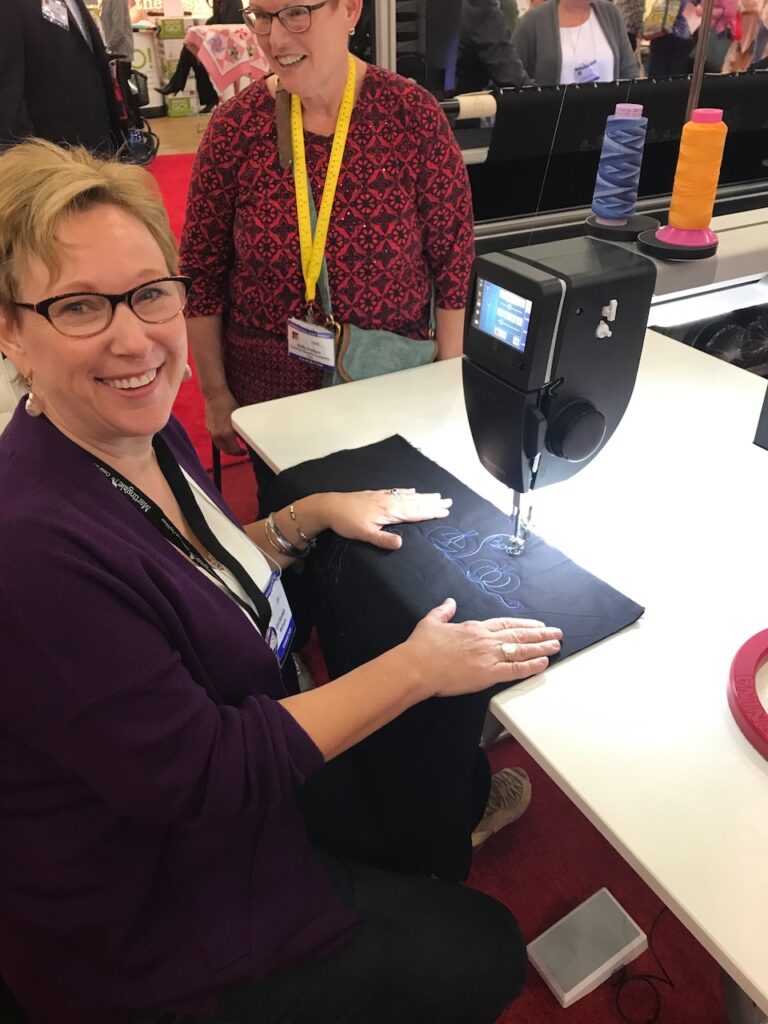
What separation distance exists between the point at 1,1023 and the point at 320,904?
1.29 feet

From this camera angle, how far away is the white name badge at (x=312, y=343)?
164 centimetres

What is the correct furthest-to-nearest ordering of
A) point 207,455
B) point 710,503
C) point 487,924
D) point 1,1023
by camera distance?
point 207,455 < point 710,503 < point 487,924 < point 1,1023

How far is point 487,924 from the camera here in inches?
42.4

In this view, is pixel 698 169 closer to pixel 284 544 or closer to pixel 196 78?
pixel 284 544

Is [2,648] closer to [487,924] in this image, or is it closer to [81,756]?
[81,756]

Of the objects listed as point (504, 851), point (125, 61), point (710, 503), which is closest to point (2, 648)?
point (710, 503)

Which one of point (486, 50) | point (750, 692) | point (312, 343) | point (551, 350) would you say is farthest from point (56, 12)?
point (750, 692)

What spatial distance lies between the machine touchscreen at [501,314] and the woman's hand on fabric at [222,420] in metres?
0.99

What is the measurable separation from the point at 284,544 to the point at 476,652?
461 millimetres

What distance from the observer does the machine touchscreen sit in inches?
37.8

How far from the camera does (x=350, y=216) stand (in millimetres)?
1581

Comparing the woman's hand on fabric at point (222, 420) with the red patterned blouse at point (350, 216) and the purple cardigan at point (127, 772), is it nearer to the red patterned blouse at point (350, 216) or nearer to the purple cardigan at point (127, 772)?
the red patterned blouse at point (350, 216)

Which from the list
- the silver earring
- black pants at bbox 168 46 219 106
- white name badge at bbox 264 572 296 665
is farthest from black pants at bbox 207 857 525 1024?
black pants at bbox 168 46 219 106

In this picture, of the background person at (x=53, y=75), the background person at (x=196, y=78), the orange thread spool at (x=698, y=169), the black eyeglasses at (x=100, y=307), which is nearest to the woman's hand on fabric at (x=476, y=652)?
the black eyeglasses at (x=100, y=307)
